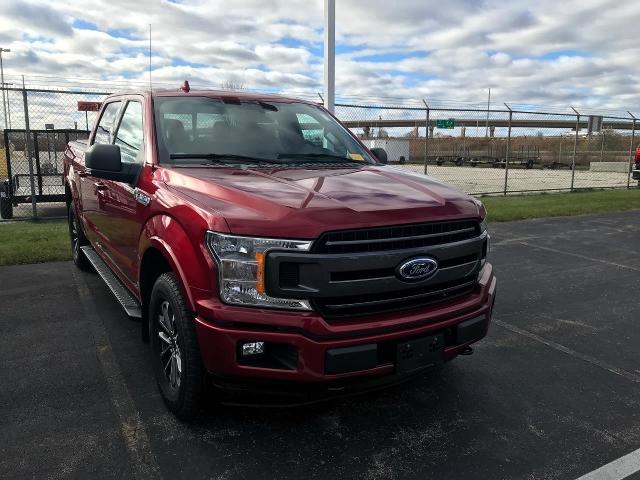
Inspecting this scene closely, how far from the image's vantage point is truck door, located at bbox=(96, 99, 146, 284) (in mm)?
3682

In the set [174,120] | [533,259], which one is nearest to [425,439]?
[174,120]

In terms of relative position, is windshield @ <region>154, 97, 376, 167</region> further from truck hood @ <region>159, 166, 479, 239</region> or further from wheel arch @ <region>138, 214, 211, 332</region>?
wheel arch @ <region>138, 214, 211, 332</region>

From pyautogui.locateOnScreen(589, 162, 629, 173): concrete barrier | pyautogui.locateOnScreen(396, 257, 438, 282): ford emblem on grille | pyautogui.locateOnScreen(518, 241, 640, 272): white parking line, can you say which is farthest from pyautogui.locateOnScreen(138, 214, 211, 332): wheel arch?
pyautogui.locateOnScreen(589, 162, 629, 173): concrete barrier

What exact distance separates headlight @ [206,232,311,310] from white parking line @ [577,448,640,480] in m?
1.70

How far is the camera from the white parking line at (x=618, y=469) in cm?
272

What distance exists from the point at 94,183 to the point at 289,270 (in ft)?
9.64

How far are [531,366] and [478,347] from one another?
462mm

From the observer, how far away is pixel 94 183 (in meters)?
4.78

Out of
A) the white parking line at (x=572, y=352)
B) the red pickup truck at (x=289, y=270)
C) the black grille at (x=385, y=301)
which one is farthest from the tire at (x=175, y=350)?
the white parking line at (x=572, y=352)

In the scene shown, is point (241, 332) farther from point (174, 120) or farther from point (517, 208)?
point (517, 208)

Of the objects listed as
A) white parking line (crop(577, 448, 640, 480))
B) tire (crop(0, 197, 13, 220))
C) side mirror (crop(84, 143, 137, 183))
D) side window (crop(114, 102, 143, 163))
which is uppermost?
side window (crop(114, 102, 143, 163))

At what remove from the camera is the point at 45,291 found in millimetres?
5723

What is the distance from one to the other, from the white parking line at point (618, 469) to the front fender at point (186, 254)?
2144 millimetres

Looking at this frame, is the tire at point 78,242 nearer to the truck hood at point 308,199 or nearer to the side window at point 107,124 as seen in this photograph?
the side window at point 107,124
